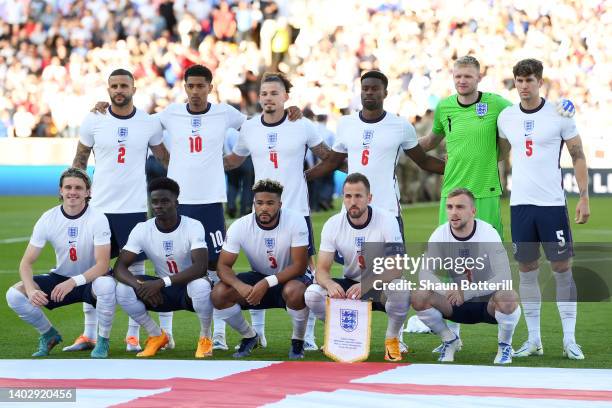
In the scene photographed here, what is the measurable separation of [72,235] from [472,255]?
9.39 feet

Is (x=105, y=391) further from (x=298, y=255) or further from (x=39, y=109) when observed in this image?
(x=39, y=109)

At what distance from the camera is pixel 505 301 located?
8.16 m

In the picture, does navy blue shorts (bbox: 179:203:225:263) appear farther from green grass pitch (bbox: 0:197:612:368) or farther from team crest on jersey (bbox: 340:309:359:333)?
team crest on jersey (bbox: 340:309:359:333)

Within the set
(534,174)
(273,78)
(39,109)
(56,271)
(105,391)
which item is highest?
(39,109)

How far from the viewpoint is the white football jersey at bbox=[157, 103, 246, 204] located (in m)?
9.59

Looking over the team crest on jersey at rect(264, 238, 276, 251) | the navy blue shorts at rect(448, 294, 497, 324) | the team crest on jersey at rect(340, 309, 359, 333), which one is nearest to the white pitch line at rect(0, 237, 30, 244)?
the team crest on jersey at rect(264, 238, 276, 251)

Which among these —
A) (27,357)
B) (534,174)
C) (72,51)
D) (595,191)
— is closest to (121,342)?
(27,357)

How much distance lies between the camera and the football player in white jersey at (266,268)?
28.3 feet

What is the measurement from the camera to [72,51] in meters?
31.2

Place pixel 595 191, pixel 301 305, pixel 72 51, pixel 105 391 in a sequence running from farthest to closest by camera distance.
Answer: pixel 72 51, pixel 595 191, pixel 301 305, pixel 105 391

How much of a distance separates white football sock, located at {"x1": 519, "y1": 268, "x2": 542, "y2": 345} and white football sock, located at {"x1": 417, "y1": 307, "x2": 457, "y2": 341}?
70 cm

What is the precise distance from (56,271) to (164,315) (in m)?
0.88

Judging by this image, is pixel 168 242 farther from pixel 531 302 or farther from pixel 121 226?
pixel 531 302

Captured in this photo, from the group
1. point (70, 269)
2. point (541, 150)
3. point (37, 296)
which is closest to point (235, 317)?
point (70, 269)
